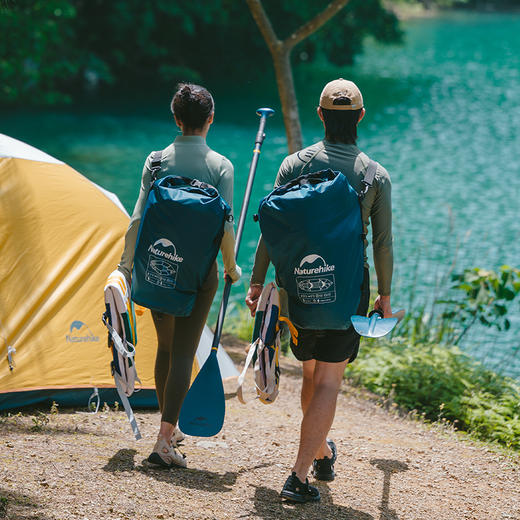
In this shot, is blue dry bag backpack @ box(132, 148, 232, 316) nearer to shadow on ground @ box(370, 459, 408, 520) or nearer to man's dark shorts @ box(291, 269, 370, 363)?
man's dark shorts @ box(291, 269, 370, 363)

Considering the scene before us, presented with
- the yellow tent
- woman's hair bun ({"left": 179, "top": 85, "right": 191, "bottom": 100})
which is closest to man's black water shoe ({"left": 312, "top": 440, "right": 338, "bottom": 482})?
the yellow tent

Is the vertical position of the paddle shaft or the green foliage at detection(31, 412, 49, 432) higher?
the paddle shaft

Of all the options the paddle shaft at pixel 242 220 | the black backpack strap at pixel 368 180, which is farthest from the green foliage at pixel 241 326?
the black backpack strap at pixel 368 180

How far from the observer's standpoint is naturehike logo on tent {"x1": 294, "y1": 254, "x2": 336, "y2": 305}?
2.80 meters

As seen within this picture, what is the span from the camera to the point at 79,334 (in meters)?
4.14

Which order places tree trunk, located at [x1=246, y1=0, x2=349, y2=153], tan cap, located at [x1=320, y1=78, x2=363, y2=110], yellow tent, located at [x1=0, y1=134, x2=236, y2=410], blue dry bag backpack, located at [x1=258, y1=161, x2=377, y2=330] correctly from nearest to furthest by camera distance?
blue dry bag backpack, located at [x1=258, y1=161, x2=377, y2=330]
tan cap, located at [x1=320, y1=78, x2=363, y2=110]
yellow tent, located at [x1=0, y1=134, x2=236, y2=410]
tree trunk, located at [x1=246, y1=0, x2=349, y2=153]

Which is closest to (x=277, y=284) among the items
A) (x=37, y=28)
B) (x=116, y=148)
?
(x=116, y=148)

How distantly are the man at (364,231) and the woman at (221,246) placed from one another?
241mm

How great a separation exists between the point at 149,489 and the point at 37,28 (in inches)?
603

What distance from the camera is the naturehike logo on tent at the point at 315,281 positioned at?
2801mm

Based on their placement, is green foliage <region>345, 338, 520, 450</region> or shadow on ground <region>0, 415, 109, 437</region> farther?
green foliage <region>345, 338, 520, 450</region>

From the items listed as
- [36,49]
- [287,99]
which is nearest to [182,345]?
[287,99]

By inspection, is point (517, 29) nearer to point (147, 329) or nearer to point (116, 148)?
point (116, 148)

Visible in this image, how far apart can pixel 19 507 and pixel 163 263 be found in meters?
1.01
